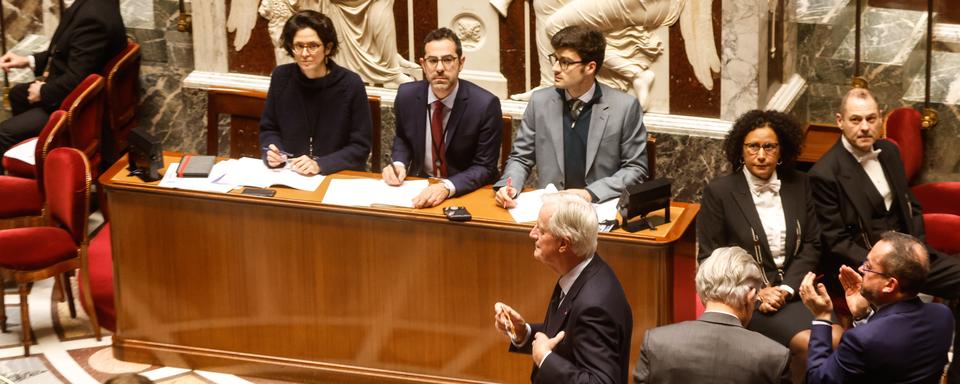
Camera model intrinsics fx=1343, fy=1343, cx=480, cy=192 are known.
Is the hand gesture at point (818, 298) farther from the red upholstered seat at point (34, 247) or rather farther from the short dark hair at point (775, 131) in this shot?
the red upholstered seat at point (34, 247)

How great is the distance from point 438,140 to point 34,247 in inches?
73.9

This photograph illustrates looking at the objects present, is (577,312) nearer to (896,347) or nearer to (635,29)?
(896,347)

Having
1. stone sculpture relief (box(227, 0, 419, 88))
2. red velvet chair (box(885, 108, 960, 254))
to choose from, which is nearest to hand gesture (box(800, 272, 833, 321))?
red velvet chair (box(885, 108, 960, 254))

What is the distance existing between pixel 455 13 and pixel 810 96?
6.57 ft

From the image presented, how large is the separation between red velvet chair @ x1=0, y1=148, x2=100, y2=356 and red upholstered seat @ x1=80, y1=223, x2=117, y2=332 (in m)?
0.15

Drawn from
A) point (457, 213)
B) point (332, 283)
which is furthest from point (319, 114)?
point (457, 213)

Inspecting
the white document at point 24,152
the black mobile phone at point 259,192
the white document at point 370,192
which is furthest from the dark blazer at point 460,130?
the white document at point 24,152

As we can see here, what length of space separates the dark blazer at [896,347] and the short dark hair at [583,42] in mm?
1858

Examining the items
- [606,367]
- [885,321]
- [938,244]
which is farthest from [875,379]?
[938,244]

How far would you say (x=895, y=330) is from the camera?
13.1 feet

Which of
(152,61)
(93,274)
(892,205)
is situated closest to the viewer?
(892,205)

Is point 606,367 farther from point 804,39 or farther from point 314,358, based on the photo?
point 804,39

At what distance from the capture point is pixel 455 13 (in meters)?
7.32

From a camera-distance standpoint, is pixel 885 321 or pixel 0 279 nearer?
pixel 885 321
